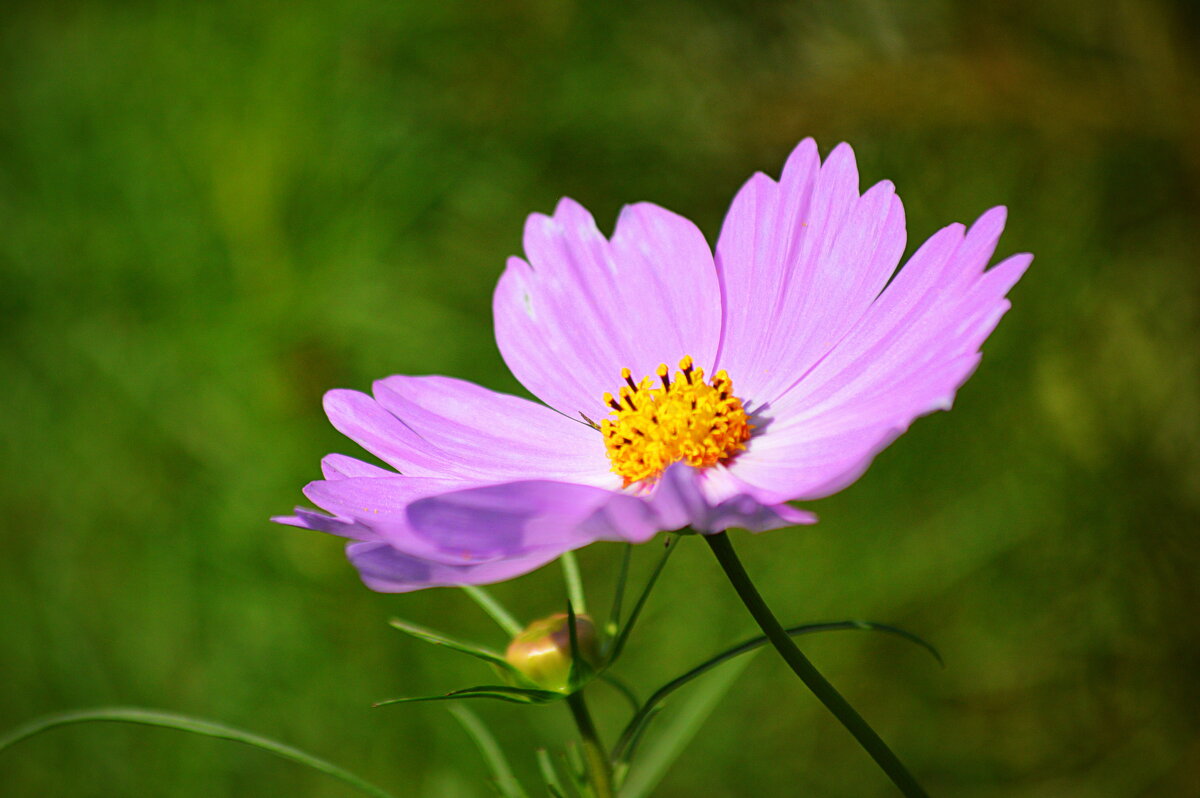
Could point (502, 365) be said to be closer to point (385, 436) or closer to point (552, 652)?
point (385, 436)

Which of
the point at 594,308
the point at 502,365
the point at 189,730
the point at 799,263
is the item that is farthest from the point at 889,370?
the point at 502,365

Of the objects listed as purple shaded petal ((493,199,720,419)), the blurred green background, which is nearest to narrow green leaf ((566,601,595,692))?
purple shaded petal ((493,199,720,419))

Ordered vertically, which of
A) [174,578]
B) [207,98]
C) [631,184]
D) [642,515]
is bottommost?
[642,515]

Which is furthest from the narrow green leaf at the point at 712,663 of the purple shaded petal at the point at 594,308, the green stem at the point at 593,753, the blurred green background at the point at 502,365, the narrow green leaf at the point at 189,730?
the blurred green background at the point at 502,365

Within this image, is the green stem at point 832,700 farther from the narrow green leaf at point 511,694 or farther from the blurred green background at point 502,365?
the blurred green background at point 502,365

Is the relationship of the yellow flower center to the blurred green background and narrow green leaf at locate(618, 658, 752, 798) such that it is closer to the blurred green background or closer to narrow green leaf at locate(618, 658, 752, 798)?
narrow green leaf at locate(618, 658, 752, 798)

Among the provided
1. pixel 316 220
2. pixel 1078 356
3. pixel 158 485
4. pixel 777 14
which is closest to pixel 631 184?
pixel 777 14

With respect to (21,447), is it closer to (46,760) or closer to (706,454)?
(46,760)
